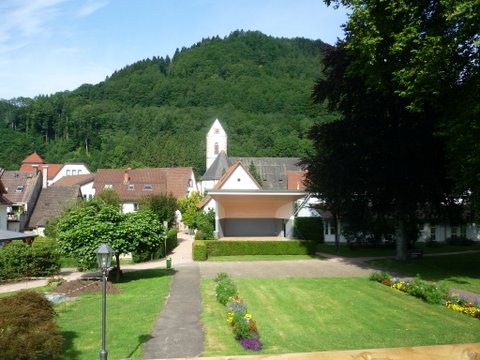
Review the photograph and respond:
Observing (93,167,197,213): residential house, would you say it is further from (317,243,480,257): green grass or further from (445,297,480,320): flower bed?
(445,297,480,320): flower bed

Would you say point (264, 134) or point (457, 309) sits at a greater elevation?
point (264, 134)

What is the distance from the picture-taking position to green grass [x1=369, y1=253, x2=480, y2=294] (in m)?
20.0

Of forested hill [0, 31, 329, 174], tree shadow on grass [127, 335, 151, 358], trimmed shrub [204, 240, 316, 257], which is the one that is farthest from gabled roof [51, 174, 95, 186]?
tree shadow on grass [127, 335, 151, 358]

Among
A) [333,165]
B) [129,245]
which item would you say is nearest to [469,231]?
[333,165]

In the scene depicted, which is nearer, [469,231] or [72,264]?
[72,264]

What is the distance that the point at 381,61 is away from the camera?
19484 mm

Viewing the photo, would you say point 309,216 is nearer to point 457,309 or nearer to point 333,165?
point 333,165

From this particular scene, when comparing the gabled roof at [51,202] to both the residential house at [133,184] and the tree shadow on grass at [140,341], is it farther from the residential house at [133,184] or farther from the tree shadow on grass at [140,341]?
the tree shadow on grass at [140,341]

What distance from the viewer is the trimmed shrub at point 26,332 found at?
26.5 ft

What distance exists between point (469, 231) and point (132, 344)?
37.9m

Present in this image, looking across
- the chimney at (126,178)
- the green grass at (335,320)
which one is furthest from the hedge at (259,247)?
the chimney at (126,178)

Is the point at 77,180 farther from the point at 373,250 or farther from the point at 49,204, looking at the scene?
the point at 373,250

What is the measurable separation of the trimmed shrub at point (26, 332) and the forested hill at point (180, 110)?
294 ft

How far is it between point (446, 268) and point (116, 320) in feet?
60.2
